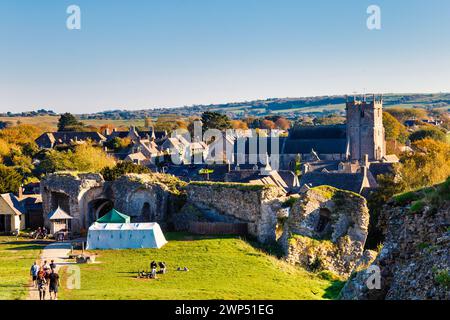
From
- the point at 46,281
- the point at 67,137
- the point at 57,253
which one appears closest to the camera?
the point at 46,281

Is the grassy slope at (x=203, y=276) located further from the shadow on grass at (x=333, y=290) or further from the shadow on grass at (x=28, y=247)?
the shadow on grass at (x=28, y=247)

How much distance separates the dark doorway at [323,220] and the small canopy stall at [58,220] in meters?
13.4

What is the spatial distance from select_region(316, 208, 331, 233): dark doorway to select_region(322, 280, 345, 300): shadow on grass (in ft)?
13.1

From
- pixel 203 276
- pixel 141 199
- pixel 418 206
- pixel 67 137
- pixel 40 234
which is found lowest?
pixel 40 234

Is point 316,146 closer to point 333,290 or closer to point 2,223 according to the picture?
point 2,223

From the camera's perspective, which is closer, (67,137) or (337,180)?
(337,180)

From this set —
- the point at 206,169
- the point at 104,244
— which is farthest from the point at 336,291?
the point at 206,169

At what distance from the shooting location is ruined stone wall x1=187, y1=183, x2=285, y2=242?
3134 centimetres

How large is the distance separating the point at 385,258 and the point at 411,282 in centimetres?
183

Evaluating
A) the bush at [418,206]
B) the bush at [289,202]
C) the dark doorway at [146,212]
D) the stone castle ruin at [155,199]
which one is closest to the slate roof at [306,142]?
the stone castle ruin at [155,199]

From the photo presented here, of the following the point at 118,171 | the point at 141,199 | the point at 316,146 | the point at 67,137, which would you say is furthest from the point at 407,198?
the point at 67,137

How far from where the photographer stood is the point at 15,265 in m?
26.1

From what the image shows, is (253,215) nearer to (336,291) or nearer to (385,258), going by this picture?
(336,291)

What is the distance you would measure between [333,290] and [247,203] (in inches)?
379
